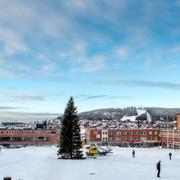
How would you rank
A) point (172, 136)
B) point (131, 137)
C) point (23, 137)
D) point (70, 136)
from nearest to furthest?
point (70, 136) < point (172, 136) < point (131, 137) < point (23, 137)

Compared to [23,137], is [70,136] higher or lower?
higher

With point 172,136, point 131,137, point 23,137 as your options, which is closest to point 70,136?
point 172,136

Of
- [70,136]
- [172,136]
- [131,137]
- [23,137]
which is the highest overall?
[70,136]

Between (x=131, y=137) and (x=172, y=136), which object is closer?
(x=172, y=136)

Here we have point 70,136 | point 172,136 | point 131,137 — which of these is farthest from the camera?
point 131,137

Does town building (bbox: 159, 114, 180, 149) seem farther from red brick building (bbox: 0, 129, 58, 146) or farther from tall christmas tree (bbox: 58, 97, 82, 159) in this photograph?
tall christmas tree (bbox: 58, 97, 82, 159)

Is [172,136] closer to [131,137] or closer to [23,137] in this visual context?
[131,137]

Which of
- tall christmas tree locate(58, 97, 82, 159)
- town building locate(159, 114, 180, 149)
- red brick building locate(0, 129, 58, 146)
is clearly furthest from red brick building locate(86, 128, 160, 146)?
tall christmas tree locate(58, 97, 82, 159)

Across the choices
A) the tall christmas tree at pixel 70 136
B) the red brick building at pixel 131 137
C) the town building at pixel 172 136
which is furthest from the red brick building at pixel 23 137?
the tall christmas tree at pixel 70 136

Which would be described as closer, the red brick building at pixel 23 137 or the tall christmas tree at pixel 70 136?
the tall christmas tree at pixel 70 136

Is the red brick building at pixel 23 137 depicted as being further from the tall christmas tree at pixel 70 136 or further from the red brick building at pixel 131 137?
the tall christmas tree at pixel 70 136

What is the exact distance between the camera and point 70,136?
189ft

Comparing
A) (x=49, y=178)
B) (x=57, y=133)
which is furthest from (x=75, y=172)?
(x=57, y=133)

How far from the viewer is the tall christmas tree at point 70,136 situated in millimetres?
56938
